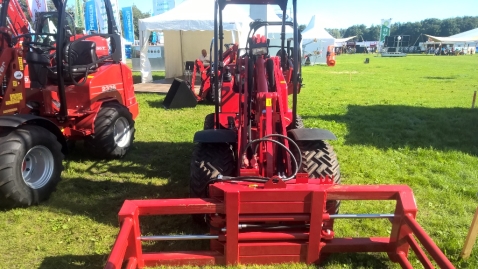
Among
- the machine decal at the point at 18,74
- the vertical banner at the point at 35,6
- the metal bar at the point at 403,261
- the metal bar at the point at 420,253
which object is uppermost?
the vertical banner at the point at 35,6

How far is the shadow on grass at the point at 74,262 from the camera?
10.5 feet

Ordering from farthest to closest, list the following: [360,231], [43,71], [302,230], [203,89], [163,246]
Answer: [203,89] < [43,71] < [360,231] < [163,246] < [302,230]

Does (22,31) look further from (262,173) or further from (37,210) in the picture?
(262,173)

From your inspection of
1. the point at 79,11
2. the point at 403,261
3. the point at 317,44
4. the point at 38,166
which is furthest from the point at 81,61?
the point at 317,44

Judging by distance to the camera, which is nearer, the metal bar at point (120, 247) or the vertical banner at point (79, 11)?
the metal bar at point (120, 247)

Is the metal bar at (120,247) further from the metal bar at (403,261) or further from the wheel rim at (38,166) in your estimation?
the wheel rim at (38,166)

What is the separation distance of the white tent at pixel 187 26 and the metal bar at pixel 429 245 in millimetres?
11333

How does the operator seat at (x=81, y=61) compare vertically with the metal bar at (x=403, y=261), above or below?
above

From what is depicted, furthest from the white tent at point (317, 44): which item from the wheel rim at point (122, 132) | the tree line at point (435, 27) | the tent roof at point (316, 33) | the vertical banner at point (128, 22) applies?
the tree line at point (435, 27)

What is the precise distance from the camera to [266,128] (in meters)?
3.61

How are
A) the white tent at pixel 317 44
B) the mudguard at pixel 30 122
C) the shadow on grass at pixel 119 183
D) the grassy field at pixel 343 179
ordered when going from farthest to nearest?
the white tent at pixel 317 44
the shadow on grass at pixel 119 183
the mudguard at pixel 30 122
the grassy field at pixel 343 179

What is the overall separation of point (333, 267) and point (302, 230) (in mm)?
392

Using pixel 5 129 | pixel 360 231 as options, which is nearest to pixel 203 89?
pixel 5 129

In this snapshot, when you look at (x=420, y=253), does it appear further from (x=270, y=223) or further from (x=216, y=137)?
(x=216, y=137)
